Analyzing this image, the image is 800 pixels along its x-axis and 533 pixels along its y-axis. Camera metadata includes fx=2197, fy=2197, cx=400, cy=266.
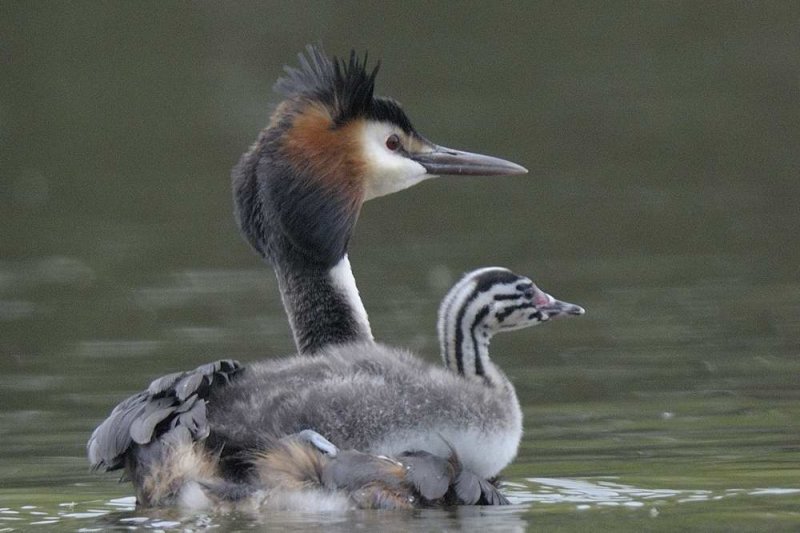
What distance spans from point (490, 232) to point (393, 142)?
6429 mm

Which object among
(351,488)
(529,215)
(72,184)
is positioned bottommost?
(351,488)

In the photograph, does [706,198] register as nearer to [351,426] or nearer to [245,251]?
[245,251]

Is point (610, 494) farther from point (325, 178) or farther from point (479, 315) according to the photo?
point (325, 178)

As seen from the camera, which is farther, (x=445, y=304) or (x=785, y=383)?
(x=785, y=383)

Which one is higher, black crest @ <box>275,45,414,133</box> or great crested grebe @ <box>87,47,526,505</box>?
black crest @ <box>275,45,414,133</box>

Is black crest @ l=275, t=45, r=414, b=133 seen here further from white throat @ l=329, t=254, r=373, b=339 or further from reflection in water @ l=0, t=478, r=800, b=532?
reflection in water @ l=0, t=478, r=800, b=532

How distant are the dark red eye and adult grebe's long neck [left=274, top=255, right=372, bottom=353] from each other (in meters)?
0.64

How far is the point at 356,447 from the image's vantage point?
26.3 ft

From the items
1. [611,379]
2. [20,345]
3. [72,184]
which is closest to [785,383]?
[611,379]

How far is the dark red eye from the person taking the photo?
997 centimetres

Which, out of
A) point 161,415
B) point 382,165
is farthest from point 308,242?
point 161,415

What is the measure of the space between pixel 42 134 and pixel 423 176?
13547 mm

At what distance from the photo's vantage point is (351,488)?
25.9ft

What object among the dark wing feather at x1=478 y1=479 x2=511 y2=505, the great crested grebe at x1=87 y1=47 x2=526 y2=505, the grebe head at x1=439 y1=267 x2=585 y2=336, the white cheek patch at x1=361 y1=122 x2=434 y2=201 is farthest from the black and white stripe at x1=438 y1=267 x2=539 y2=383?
the white cheek patch at x1=361 y1=122 x2=434 y2=201
